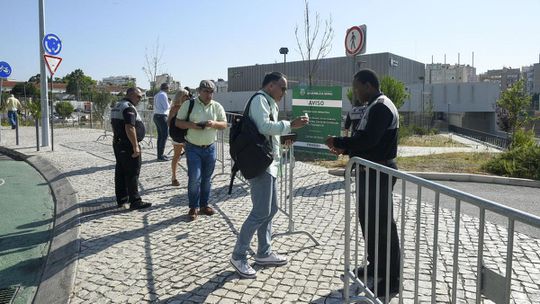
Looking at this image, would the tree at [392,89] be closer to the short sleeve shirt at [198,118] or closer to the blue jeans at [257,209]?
the short sleeve shirt at [198,118]

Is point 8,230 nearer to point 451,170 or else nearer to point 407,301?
point 407,301

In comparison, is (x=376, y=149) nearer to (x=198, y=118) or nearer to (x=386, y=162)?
(x=386, y=162)

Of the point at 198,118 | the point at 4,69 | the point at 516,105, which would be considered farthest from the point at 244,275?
the point at 4,69

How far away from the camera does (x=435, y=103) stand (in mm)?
46344

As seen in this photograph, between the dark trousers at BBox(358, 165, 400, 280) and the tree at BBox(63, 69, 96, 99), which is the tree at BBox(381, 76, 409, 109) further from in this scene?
the tree at BBox(63, 69, 96, 99)

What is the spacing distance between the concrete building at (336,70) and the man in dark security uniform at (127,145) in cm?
4215

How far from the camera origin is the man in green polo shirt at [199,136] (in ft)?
18.2

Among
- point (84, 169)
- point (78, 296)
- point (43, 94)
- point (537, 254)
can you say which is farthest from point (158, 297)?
point (43, 94)

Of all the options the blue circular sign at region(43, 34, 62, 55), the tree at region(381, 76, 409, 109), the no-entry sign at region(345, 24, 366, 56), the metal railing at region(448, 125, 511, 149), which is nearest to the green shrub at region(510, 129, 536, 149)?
the no-entry sign at region(345, 24, 366, 56)

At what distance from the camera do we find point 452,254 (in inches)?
123

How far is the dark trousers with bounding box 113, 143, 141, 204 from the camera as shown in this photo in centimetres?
605

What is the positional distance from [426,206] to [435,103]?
43617 mm

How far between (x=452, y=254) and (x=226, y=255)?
2.20m

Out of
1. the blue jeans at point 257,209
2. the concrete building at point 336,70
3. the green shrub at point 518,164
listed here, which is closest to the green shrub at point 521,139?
the green shrub at point 518,164
